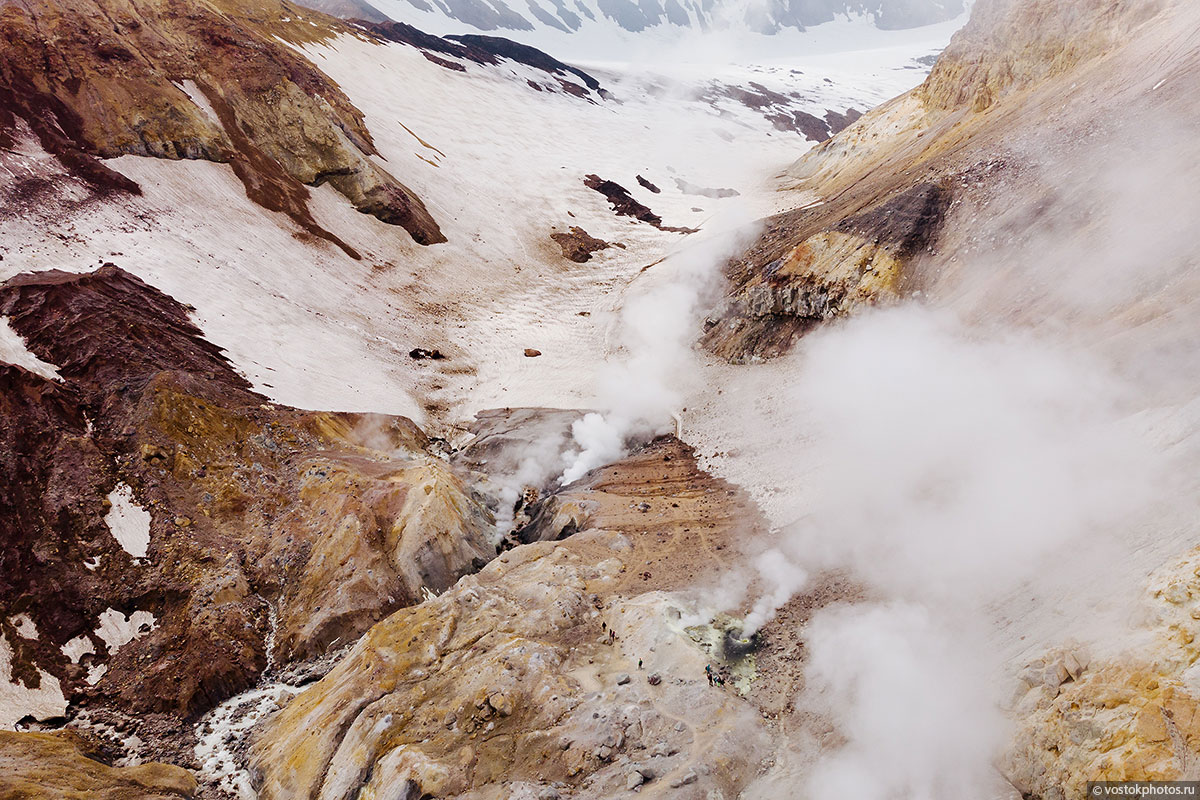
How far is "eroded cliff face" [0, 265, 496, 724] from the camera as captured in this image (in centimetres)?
1528

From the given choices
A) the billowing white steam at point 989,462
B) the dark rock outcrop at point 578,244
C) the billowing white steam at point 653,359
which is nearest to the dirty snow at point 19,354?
the billowing white steam at point 653,359

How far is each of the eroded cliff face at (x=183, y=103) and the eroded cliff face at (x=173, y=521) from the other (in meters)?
15.2

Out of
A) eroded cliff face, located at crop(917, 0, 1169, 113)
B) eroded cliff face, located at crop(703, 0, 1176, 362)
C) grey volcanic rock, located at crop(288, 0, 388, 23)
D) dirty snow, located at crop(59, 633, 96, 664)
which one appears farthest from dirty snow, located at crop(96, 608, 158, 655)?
grey volcanic rock, located at crop(288, 0, 388, 23)

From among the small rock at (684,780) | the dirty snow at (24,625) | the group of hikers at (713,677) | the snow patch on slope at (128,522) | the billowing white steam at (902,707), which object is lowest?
the dirty snow at (24,625)

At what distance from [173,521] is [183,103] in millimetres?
30928

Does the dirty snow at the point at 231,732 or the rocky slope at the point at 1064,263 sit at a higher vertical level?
the rocky slope at the point at 1064,263

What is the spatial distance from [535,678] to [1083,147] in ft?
96.4

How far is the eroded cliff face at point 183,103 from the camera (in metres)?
30.6

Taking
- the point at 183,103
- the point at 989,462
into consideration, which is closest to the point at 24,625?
the point at 989,462

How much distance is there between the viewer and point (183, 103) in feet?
115

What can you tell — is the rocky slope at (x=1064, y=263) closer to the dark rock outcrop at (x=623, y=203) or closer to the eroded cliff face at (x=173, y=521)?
the eroded cliff face at (x=173, y=521)

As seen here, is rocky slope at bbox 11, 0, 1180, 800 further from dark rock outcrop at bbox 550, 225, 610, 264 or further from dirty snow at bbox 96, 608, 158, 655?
dark rock outcrop at bbox 550, 225, 610, 264

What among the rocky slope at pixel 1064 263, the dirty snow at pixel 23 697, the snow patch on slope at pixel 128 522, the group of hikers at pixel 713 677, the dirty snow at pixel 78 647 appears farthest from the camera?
the snow patch on slope at pixel 128 522

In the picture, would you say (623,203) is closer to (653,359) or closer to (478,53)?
(653,359)
